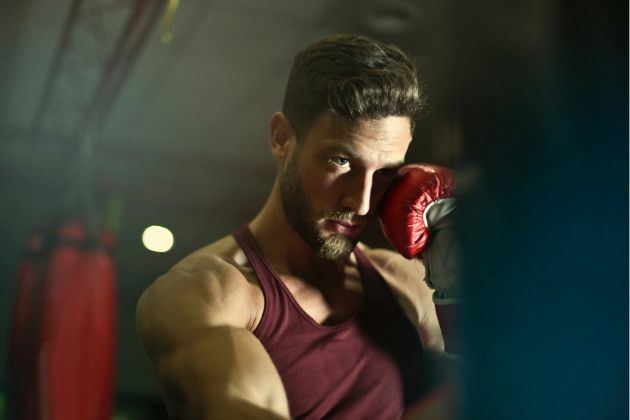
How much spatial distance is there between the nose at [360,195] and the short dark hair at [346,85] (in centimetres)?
11

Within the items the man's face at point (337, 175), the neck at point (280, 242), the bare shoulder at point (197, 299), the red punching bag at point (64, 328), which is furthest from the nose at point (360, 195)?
the red punching bag at point (64, 328)

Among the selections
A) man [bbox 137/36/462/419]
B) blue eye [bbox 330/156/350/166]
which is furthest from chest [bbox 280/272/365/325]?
blue eye [bbox 330/156/350/166]

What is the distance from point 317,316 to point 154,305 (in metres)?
0.30

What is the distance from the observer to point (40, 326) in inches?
47.9

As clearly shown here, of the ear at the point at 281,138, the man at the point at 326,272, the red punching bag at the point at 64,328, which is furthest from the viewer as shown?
the ear at the point at 281,138

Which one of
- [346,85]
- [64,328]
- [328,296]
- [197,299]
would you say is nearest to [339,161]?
[346,85]

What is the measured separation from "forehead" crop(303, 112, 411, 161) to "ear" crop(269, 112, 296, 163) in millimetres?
30

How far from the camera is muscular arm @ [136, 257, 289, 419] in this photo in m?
1.22

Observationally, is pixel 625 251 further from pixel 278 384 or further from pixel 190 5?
pixel 190 5

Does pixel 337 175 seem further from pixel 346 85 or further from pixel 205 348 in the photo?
pixel 205 348

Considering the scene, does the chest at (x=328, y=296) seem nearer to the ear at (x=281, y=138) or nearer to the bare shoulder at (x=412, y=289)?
the bare shoulder at (x=412, y=289)

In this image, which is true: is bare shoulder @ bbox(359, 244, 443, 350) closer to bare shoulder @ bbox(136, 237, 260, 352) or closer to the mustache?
the mustache

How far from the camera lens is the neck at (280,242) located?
1.40 metres

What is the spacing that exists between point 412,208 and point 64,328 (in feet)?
2.08
